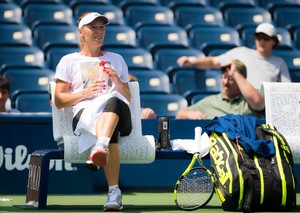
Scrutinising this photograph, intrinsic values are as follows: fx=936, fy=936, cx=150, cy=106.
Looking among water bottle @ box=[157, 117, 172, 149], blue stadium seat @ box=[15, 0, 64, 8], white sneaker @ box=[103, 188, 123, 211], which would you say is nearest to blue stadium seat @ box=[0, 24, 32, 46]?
blue stadium seat @ box=[15, 0, 64, 8]

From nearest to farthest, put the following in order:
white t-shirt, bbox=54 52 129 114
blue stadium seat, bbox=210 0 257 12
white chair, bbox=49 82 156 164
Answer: white chair, bbox=49 82 156 164, white t-shirt, bbox=54 52 129 114, blue stadium seat, bbox=210 0 257 12

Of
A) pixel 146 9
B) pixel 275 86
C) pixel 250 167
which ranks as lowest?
pixel 250 167

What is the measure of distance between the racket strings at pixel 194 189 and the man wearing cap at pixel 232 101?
2.04m

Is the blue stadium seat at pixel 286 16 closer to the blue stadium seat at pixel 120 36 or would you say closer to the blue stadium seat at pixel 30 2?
the blue stadium seat at pixel 120 36

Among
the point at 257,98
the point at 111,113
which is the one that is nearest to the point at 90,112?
the point at 111,113

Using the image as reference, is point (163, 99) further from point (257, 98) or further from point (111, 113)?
point (111, 113)

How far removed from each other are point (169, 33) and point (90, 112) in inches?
162

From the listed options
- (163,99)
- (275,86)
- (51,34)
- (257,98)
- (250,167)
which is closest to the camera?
(250,167)

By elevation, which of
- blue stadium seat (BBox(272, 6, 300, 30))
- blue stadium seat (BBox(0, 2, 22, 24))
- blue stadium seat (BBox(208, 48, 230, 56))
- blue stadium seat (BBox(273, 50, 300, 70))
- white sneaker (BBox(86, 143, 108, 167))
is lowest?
white sneaker (BBox(86, 143, 108, 167))

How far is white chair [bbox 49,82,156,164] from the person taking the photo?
20.4ft

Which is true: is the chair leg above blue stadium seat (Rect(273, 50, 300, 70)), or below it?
below

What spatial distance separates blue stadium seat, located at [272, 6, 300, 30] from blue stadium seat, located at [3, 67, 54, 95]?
3.12 metres

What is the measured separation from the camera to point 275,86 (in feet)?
22.8

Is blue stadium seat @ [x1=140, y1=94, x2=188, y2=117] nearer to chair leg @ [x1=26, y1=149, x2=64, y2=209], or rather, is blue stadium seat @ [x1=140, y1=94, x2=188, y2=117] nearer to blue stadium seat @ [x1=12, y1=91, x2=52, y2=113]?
blue stadium seat @ [x1=12, y1=91, x2=52, y2=113]
